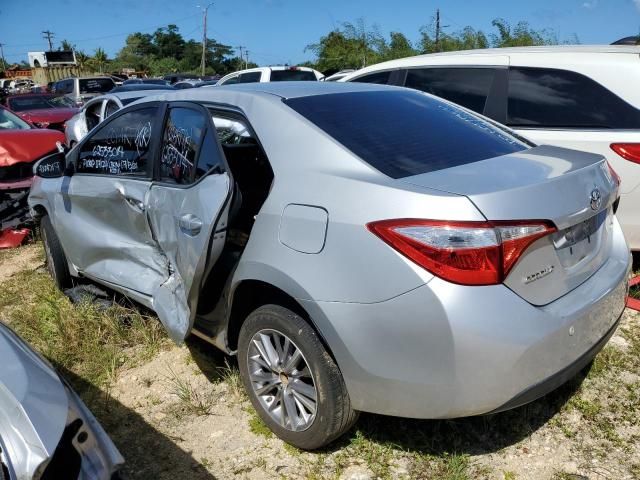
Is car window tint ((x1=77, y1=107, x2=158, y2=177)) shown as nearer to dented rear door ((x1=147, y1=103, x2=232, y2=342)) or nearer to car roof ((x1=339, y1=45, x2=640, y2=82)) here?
dented rear door ((x1=147, y1=103, x2=232, y2=342))

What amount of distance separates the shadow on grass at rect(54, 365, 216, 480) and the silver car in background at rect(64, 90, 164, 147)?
6432 mm

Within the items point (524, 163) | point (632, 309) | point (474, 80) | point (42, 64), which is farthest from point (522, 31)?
point (42, 64)

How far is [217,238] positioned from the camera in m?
2.68

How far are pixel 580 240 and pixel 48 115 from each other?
13.0 metres

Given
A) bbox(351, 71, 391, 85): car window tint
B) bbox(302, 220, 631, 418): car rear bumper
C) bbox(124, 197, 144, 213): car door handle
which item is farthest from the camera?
bbox(351, 71, 391, 85): car window tint

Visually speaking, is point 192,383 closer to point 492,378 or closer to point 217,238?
point 217,238

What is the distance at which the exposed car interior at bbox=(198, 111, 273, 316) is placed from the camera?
2797mm

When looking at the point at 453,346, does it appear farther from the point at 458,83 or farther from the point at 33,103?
the point at 33,103

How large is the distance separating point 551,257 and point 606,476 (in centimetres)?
101

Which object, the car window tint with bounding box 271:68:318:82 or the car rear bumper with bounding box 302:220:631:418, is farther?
the car window tint with bounding box 271:68:318:82

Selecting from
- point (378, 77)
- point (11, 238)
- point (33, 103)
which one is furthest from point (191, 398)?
point (33, 103)

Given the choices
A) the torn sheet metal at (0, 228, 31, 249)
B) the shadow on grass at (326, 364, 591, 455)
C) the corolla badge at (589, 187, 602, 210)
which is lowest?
the torn sheet metal at (0, 228, 31, 249)

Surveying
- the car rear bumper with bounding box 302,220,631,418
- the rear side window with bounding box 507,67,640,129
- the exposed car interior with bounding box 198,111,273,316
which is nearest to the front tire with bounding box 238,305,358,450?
the car rear bumper with bounding box 302,220,631,418

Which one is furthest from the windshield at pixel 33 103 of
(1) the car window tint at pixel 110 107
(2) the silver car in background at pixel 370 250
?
(2) the silver car in background at pixel 370 250
